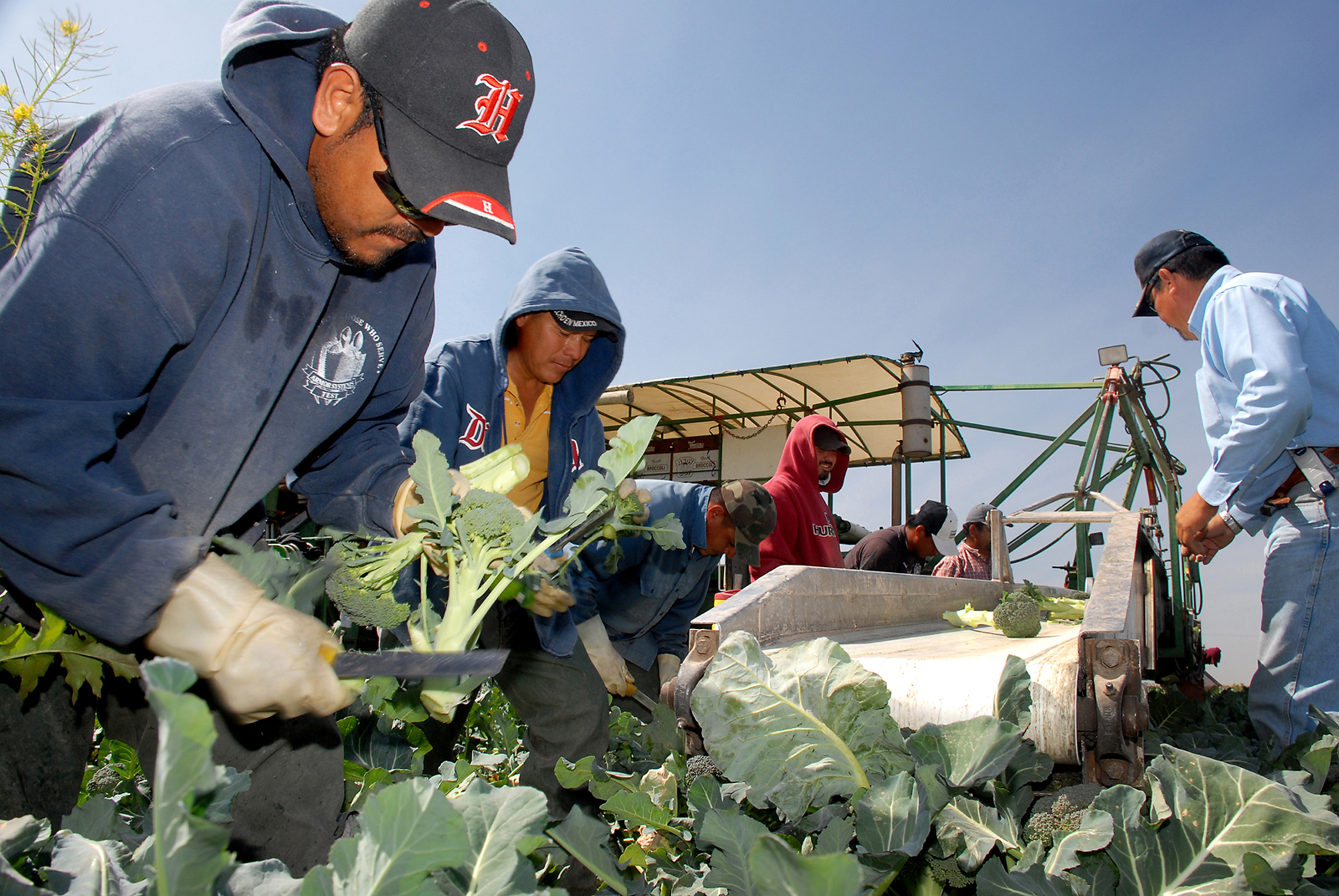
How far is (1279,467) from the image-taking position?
9.45 ft

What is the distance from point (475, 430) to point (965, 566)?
5819 millimetres

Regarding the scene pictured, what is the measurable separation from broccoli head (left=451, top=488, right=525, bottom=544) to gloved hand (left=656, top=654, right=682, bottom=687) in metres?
2.91

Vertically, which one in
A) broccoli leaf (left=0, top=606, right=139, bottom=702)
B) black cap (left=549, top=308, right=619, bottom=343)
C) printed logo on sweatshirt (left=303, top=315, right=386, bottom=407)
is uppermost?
black cap (left=549, top=308, right=619, bottom=343)

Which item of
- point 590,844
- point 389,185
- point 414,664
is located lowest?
point 590,844

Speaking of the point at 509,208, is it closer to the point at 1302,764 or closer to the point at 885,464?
the point at 1302,764

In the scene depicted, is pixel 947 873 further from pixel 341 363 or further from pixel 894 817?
pixel 341 363

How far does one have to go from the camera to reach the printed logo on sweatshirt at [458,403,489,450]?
2.96m

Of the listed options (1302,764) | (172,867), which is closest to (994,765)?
(1302,764)

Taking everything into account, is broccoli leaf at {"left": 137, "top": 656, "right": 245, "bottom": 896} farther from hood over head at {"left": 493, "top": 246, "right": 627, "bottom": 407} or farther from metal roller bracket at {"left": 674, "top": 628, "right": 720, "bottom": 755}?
hood over head at {"left": 493, "top": 246, "right": 627, "bottom": 407}

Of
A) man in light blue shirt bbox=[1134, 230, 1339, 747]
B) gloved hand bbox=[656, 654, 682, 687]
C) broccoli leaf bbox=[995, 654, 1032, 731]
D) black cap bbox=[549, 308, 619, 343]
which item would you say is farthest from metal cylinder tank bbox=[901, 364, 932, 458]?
broccoli leaf bbox=[995, 654, 1032, 731]

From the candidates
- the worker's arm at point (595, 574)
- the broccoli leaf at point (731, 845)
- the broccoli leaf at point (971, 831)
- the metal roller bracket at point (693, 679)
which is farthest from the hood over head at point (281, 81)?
the worker's arm at point (595, 574)

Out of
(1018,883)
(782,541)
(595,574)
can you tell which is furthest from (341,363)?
(782,541)

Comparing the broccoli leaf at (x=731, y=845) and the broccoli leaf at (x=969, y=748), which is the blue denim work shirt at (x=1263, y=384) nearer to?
the broccoli leaf at (x=969, y=748)

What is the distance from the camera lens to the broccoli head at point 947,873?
1.22 meters
